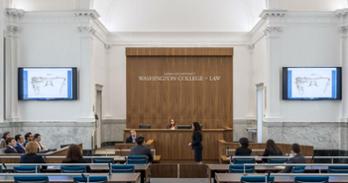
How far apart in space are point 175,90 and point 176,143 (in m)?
3.80

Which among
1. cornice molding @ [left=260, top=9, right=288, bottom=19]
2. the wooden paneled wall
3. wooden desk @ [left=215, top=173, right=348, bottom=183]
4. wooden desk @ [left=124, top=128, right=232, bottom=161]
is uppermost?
cornice molding @ [left=260, top=9, right=288, bottom=19]

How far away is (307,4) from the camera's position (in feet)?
59.6

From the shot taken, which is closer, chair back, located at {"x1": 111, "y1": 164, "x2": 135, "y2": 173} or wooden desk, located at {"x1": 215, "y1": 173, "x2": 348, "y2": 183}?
wooden desk, located at {"x1": 215, "y1": 173, "x2": 348, "y2": 183}

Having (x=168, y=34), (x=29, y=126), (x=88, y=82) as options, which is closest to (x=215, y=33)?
(x=168, y=34)

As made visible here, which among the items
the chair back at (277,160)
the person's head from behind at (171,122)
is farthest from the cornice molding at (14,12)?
the chair back at (277,160)

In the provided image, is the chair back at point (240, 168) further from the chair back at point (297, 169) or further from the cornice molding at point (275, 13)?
the cornice molding at point (275, 13)

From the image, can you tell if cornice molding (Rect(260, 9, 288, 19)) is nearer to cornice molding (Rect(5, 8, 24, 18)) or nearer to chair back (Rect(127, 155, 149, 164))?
chair back (Rect(127, 155, 149, 164))

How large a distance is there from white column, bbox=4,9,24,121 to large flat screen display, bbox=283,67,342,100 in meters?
9.01

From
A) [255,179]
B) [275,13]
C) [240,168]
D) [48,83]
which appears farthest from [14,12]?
[255,179]

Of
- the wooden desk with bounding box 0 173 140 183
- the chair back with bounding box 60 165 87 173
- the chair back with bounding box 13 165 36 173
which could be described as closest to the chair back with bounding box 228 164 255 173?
the wooden desk with bounding box 0 173 140 183

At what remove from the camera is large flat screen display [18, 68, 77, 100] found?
17797 millimetres

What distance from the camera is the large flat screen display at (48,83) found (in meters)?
17.8

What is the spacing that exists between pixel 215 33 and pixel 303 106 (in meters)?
6.13

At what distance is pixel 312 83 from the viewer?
17.5 meters
